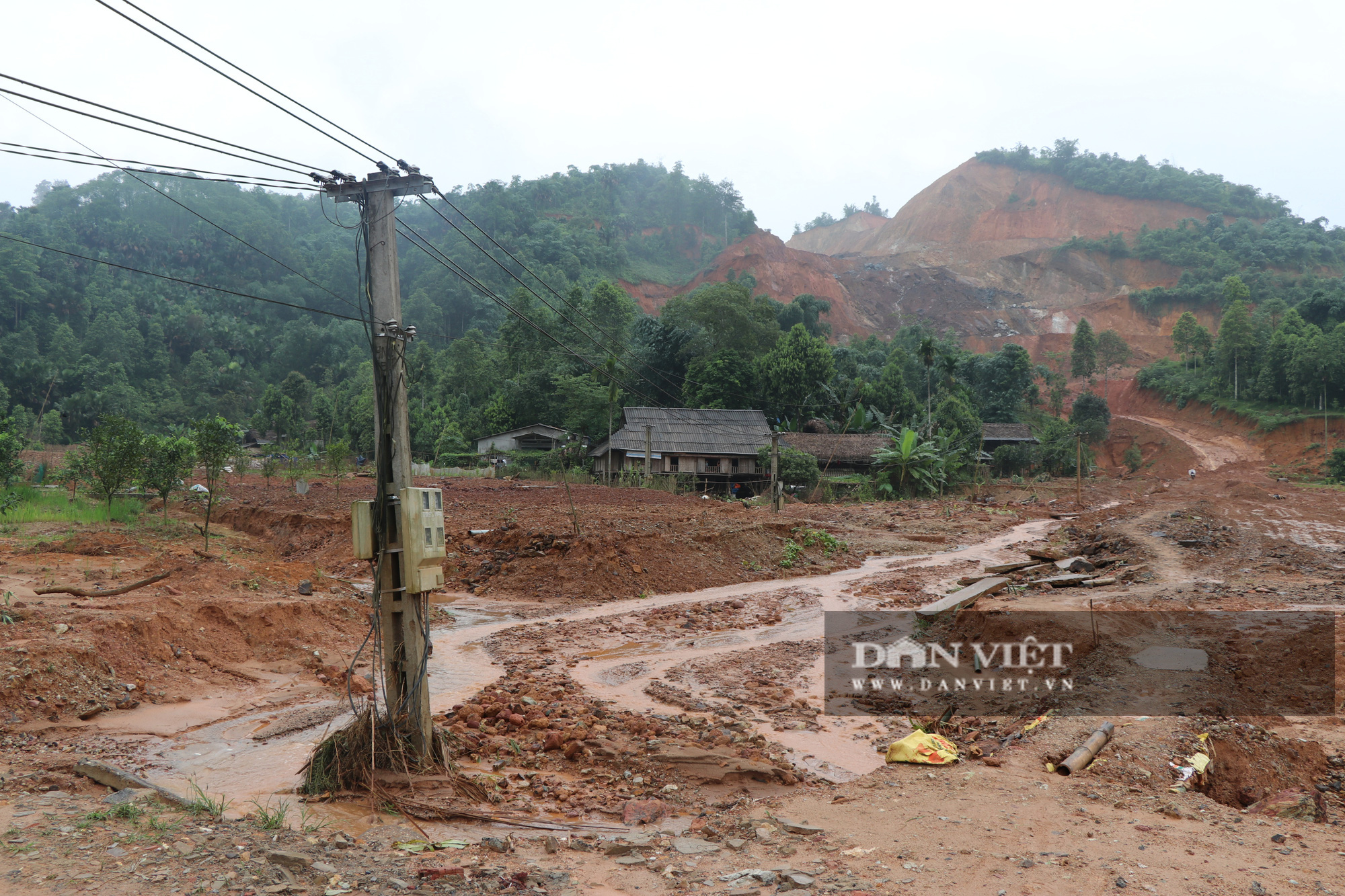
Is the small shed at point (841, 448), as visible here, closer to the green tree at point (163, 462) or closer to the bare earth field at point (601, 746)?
the bare earth field at point (601, 746)

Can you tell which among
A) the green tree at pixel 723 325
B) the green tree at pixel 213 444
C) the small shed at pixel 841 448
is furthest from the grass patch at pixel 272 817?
the green tree at pixel 723 325

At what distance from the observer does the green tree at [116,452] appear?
19.2m

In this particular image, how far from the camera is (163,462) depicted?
19.8 m

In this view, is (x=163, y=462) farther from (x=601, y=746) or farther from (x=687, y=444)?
(x=687, y=444)

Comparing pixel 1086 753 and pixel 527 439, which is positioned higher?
pixel 527 439

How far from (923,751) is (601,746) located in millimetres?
3007

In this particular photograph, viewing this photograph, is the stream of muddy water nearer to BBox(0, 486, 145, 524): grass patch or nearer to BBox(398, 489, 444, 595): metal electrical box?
BBox(398, 489, 444, 595): metal electrical box

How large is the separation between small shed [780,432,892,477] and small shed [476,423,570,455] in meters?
13.6

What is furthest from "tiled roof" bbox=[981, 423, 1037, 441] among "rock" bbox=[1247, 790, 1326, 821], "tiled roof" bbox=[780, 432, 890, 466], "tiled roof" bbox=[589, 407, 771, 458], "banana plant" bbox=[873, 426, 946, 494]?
"rock" bbox=[1247, 790, 1326, 821]

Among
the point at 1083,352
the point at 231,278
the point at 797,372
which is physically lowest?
the point at 797,372

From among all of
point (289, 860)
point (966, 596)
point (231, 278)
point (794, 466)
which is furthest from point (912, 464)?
point (231, 278)

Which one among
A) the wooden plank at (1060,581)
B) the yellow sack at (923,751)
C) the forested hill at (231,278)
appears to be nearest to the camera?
the yellow sack at (923,751)

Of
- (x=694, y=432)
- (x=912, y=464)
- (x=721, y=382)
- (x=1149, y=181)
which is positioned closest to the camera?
(x=912, y=464)

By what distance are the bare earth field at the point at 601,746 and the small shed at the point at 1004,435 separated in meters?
34.4
